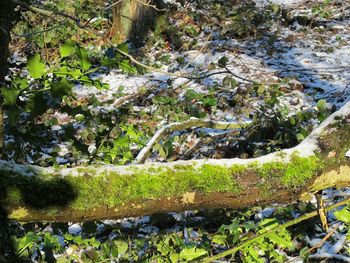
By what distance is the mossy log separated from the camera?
1.46 metres

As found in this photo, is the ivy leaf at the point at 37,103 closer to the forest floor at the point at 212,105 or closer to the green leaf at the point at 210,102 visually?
the forest floor at the point at 212,105

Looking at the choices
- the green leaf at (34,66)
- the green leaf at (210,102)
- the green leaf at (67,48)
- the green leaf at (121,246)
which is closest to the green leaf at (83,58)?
the green leaf at (67,48)

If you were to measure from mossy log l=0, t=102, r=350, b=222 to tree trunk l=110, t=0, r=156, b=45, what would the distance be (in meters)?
6.06

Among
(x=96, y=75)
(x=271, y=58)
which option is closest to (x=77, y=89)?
(x=96, y=75)

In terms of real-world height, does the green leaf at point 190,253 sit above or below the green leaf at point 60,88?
below

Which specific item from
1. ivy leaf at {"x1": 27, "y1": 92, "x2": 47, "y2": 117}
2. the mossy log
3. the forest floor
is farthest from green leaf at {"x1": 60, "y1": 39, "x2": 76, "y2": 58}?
the mossy log

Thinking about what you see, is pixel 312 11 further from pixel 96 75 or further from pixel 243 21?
pixel 96 75

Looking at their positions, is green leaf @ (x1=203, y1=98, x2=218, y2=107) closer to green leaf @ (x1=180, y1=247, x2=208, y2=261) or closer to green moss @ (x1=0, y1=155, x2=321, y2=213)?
green leaf @ (x1=180, y1=247, x2=208, y2=261)

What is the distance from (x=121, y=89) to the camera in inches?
230

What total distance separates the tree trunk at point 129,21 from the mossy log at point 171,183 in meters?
6.06

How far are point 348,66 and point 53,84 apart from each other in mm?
4984

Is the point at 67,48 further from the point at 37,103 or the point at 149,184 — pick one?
the point at 149,184

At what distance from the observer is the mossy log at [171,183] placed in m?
1.46

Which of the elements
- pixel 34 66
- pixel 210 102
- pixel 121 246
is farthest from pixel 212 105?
pixel 34 66
